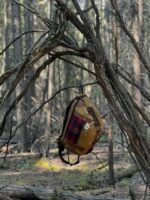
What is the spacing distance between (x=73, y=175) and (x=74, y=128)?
34.9 ft

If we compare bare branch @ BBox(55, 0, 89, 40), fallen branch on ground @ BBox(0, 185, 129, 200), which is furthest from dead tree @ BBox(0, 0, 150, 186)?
fallen branch on ground @ BBox(0, 185, 129, 200)

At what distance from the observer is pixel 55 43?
10.2 ft

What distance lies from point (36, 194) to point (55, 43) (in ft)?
13.6

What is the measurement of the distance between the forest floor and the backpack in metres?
5.85

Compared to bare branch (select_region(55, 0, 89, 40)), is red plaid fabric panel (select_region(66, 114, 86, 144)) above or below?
below

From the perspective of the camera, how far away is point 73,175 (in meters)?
14.0

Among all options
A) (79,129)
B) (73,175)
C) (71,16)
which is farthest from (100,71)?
(73,175)

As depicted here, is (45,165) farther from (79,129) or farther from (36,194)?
(79,129)

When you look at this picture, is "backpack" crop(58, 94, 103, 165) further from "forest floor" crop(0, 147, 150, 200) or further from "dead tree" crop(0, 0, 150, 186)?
"forest floor" crop(0, 147, 150, 200)

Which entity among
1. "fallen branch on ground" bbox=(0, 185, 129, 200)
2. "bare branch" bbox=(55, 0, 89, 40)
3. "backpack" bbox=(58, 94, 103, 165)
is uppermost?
"bare branch" bbox=(55, 0, 89, 40)

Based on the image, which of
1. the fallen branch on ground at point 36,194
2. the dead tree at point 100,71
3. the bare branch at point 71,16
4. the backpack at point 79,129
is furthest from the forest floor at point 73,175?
the bare branch at point 71,16

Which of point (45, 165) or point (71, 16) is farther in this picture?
point (45, 165)

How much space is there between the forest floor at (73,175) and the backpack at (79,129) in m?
5.85

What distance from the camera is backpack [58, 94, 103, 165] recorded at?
354 cm
